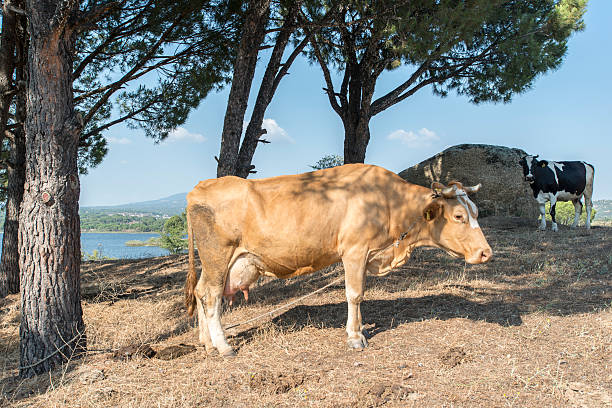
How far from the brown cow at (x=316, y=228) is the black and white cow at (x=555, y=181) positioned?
8.52 meters

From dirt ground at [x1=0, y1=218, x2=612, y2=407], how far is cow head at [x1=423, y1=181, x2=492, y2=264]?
2.97 ft

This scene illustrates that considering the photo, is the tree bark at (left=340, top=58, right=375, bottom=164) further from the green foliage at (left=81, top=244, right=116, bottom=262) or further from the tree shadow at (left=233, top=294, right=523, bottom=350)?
the green foliage at (left=81, top=244, right=116, bottom=262)

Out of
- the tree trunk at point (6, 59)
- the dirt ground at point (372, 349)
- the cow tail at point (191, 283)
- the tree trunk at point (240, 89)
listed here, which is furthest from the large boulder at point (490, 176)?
the tree trunk at point (6, 59)

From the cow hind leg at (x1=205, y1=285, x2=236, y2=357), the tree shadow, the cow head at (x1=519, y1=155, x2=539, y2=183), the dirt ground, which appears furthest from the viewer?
the cow head at (x1=519, y1=155, x2=539, y2=183)

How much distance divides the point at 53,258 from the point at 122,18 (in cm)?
582

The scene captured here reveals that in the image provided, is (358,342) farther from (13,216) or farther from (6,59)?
(13,216)

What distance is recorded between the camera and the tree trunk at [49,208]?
4.89m

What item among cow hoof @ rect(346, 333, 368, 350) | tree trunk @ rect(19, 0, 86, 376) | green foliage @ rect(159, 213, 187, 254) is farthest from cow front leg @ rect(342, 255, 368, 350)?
green foliage @ rect(159, 213, 187, 254)

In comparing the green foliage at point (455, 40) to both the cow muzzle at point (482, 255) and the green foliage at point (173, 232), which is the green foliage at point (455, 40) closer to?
the cow muzzle at point (482, 255)

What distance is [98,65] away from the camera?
1045 centimetres

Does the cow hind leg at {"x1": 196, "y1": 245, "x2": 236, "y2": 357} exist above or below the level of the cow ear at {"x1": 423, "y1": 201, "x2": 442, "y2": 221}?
below

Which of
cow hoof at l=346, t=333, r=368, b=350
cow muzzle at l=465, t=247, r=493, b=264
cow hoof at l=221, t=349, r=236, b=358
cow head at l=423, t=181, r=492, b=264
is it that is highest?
cow head at l=423, t=181, r=492, b=264

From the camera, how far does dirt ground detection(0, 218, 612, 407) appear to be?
3.62 meters

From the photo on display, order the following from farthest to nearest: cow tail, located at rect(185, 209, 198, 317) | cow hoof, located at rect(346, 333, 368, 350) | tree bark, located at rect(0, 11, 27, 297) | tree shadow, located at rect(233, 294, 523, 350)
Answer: tree bark, located at rect(0, 11, 27, 297)
tree shadow, located at rect(233, 294, 523, 350)
cow tail, located at rect(185, 209, 198, 317)
cow hoof, located at rect(346, 333, 368, 350)
